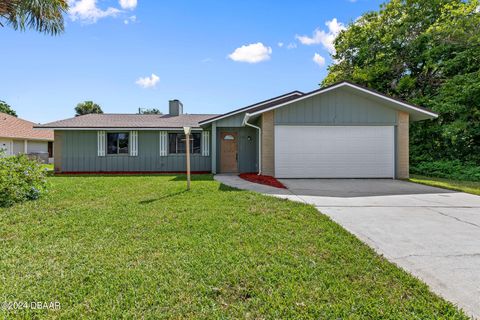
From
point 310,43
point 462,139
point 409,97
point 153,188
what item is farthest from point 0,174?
point 409,97

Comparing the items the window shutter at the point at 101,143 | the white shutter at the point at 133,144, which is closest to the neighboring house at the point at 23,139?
the window shutter at the point at 101,143

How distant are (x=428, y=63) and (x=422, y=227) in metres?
15.0

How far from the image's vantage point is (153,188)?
7.84 metres

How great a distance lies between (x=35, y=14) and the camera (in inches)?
293

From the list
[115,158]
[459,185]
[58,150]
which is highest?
[58,150]

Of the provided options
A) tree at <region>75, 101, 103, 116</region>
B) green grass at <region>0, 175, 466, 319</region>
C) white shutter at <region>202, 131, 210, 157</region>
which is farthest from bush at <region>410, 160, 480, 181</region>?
tree at <region>75, 101, 103, 116</region>

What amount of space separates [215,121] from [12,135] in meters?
17.0

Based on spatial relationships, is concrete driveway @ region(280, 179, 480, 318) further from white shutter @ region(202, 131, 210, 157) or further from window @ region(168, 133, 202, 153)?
window @ region(168, 133, 202, 153)

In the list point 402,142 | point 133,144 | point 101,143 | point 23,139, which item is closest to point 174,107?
point 133,144

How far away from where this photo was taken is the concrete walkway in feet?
8.44

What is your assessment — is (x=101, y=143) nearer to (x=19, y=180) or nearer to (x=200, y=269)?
(x=19, y=180)

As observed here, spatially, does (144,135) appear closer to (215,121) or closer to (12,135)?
(215,121)

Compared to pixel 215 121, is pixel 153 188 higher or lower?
lower

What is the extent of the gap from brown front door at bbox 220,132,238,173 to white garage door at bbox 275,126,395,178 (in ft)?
10.7
